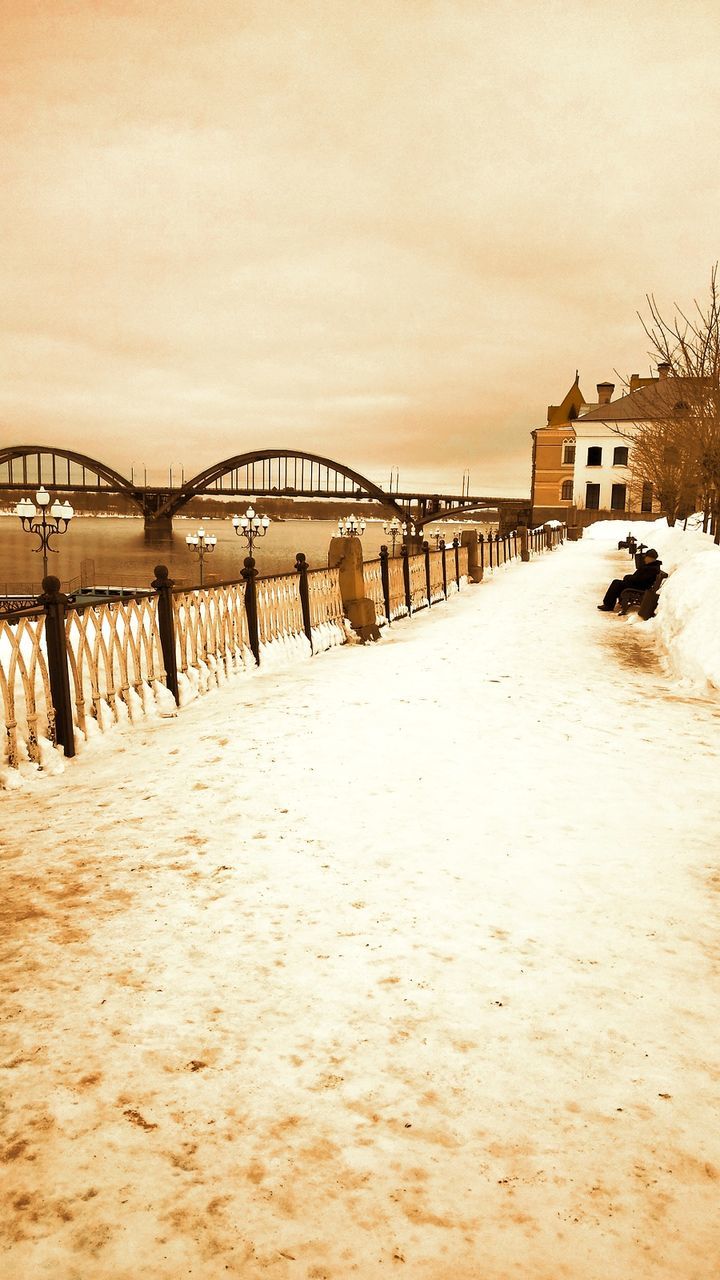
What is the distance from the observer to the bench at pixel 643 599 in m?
13.0

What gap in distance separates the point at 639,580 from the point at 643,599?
29.2 inches

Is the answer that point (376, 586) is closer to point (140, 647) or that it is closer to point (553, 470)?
point (140, 647)

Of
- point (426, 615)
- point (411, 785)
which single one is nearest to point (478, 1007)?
point (411, 785)

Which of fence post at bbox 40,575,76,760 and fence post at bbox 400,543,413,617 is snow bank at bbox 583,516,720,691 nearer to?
fence post at bbox 400,543,413,617

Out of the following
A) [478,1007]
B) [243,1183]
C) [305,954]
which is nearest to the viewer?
[243,1183]

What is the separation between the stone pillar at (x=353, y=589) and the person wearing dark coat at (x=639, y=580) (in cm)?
555

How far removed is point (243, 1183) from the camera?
6.77ft

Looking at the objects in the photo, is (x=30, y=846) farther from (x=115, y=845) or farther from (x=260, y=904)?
(x=260, y=904)

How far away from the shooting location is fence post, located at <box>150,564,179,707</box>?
7.75m

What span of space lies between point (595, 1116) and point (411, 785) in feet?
9.60

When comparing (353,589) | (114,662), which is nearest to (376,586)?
(353,589)

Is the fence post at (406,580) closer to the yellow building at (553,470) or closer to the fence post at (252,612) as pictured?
the fence post at (252,612)

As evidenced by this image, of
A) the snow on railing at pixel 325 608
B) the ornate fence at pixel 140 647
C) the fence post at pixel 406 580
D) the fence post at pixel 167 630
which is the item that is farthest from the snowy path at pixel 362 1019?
the fence post at pixel 406 580

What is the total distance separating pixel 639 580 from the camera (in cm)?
1370
